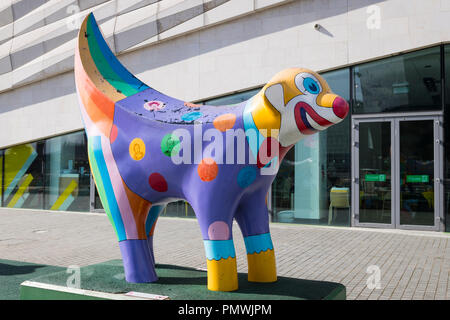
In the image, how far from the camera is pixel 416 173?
9.81 meters

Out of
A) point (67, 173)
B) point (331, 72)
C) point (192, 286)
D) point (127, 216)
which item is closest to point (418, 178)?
point (331, 72)

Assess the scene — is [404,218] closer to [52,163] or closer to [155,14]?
[155,14]

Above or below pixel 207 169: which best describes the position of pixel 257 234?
below

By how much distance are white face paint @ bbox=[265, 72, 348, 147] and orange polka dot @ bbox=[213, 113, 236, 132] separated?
0.37 meters

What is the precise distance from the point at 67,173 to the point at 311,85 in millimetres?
12194

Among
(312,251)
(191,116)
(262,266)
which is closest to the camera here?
(191,116)

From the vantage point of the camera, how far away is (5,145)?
580 inches

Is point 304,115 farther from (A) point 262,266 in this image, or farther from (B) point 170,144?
(A) point 262,266

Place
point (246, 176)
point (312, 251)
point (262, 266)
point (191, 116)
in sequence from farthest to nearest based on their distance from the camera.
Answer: point (312, 251)
point (262, 266)
point (191, 116)
point (246, 176)

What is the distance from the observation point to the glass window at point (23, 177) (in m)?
14.7

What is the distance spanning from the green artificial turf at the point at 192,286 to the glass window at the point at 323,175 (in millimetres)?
6618

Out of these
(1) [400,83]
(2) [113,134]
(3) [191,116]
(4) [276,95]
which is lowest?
(2) [113,134]

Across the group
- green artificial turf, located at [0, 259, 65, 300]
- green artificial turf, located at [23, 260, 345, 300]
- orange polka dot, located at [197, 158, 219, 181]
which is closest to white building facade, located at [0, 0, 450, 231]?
green artificial turf, located at [0, 259, 65, 300]
